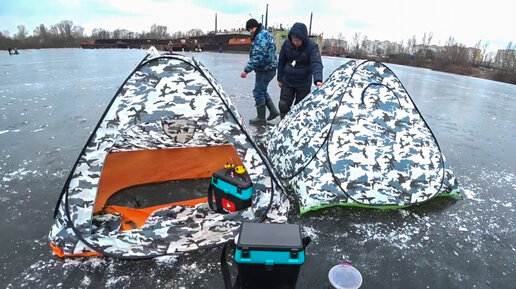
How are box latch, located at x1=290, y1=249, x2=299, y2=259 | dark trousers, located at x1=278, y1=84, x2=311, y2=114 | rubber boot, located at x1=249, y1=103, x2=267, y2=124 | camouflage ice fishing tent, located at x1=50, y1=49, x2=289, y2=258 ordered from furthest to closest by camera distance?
rubber boot, located at x1=249, y1=103, x2=267, y2=124, dark trousers, located at x1=278, y1=84, x2=311, y2=114, camouflage ice fishing tent, located at x1=50, y1=49, x2=289, y2=258, box latch, located at x1=290, y1=249, x2=299, y2=259

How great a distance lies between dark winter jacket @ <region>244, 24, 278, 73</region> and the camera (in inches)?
189

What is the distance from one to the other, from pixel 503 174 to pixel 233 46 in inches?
1610

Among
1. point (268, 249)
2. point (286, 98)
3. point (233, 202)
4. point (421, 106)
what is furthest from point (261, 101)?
point (421, 106)

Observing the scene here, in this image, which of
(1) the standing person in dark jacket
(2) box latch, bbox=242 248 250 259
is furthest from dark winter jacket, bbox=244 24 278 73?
(2) box latch, bbox=242 248 250 259

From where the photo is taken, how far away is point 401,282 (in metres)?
2.02

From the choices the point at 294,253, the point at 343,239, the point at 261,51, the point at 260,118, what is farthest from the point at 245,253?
the point at 260,118

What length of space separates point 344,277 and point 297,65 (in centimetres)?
287

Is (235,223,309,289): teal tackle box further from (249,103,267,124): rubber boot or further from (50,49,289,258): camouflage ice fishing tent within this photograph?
(249,103,267,124): rubber boot

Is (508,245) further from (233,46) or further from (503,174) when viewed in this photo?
(233,46)

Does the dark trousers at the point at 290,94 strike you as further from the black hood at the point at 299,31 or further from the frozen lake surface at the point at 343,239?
the frozen lake surface at the point at 343,239

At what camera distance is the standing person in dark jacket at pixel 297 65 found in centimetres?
379

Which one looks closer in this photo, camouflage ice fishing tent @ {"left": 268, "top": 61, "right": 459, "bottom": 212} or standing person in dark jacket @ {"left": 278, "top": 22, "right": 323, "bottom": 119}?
camouflage ice fishing tent @ {"left": 268, "top": 61, "right": 459, "bottom": 212}

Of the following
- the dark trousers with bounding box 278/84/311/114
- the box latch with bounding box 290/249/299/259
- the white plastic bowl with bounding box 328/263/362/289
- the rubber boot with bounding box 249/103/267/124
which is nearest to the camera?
the box latch with bounding box 290/249/299/259

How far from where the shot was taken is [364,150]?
279 cm
